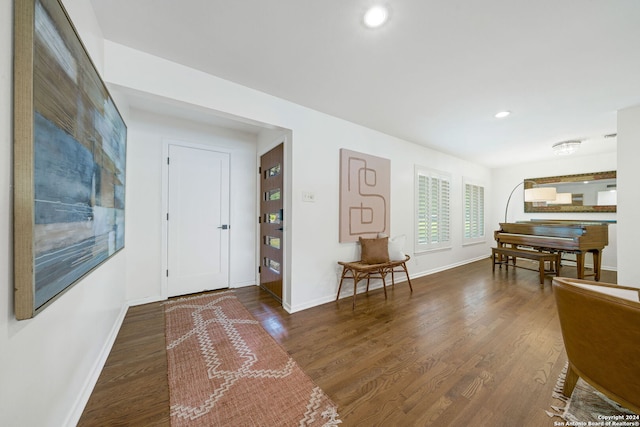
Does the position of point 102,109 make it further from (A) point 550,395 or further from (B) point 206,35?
(A) point 550,395

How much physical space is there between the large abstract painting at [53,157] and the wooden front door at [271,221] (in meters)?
1.76

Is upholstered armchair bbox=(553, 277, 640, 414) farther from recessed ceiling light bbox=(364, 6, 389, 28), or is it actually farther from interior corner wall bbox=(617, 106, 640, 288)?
interior corner wall bbox=(617, 106, 640, 288)

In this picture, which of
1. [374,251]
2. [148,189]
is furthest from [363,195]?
[148,189]

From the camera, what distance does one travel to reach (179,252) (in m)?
3.08

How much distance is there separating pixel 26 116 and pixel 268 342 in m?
2.04

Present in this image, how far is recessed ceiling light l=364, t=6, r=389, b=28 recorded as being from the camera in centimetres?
144

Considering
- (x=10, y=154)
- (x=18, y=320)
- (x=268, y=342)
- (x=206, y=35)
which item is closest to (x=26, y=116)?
→ (x=10, y=154)

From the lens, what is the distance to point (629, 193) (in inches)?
107

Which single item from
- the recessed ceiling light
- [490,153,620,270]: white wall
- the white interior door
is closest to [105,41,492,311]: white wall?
the white interior door

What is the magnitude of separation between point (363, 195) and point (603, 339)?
8.23 feet

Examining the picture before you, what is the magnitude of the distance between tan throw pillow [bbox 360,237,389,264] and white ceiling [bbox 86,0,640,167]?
1731 millimetres

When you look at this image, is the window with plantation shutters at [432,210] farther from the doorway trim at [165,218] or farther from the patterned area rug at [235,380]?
the doorway trim at [165,218]

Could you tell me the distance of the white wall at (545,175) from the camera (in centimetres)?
468

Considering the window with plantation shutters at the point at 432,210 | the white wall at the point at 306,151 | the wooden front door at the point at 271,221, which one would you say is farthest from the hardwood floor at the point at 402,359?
the window with plantation shutters at the point at 432,210
